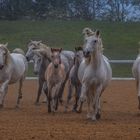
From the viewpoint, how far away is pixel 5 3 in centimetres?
4875

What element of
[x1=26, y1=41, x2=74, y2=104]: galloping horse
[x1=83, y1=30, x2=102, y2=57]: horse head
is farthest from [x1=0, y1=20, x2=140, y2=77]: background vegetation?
[x1=83, y1=30, x2=102, y2=57]: horse head

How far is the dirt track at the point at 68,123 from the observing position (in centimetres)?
1178

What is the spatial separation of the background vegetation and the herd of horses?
57.7 ft

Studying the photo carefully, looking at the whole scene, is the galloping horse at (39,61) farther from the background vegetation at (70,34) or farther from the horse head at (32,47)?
the background vegetation at (70,34)

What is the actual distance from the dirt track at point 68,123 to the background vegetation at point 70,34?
59.1 feet

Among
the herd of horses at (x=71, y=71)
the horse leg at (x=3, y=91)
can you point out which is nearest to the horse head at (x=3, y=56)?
the herd of horses at (x=71, y=71)

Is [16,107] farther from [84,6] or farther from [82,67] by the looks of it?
[84,6]

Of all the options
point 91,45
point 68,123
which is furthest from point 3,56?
point 68,123

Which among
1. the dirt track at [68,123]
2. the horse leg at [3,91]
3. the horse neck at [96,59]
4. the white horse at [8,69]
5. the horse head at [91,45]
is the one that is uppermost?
Answer: the horse head at [91,45]

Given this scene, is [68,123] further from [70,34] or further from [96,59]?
[70,34]

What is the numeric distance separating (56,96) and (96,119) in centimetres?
271

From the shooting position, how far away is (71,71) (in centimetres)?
1853

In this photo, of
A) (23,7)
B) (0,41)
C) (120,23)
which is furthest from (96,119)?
(23,7)

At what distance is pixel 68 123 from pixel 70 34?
2925 centimetres
